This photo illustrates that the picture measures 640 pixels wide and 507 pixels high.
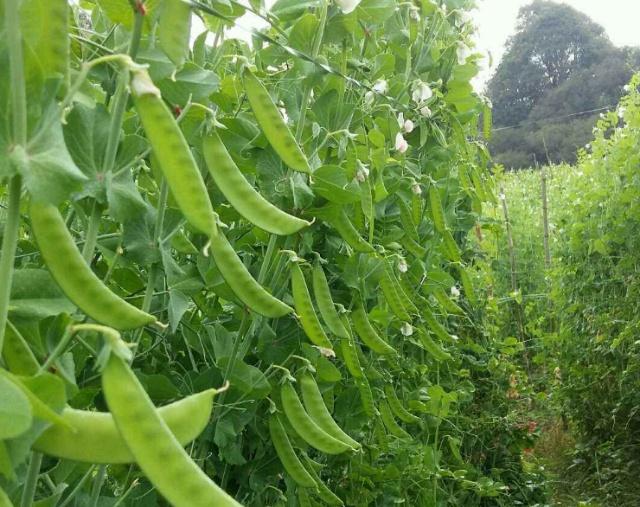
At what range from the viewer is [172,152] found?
80cm

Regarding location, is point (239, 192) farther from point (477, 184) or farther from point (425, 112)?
point (477, 184)

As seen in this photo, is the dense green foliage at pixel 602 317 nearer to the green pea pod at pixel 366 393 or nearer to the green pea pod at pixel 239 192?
the green pea pod at pixel 366 393

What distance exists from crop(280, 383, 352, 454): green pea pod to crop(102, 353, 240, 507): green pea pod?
745 millimetres

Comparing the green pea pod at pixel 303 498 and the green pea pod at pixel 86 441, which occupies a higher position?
the green pea pod at pixel 86 441

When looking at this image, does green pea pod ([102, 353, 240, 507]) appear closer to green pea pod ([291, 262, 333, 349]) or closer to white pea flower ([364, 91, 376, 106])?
green pea pod ([291, 262, 333, 349])

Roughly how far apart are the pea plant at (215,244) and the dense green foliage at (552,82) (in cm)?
2530

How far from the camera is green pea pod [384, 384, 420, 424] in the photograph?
98.0 inches

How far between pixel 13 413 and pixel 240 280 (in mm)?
641

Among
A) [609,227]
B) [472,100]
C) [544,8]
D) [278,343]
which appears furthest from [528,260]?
[544,8]

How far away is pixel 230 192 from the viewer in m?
1.08

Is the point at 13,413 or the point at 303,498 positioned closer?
the point at 13,413

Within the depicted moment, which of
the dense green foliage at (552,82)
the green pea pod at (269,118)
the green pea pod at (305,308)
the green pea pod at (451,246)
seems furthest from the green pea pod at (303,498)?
the dense green foliage at (552,82)

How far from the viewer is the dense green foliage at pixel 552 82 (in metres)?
27.8

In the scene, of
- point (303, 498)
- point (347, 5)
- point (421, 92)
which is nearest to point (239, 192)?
point (347, 5)
